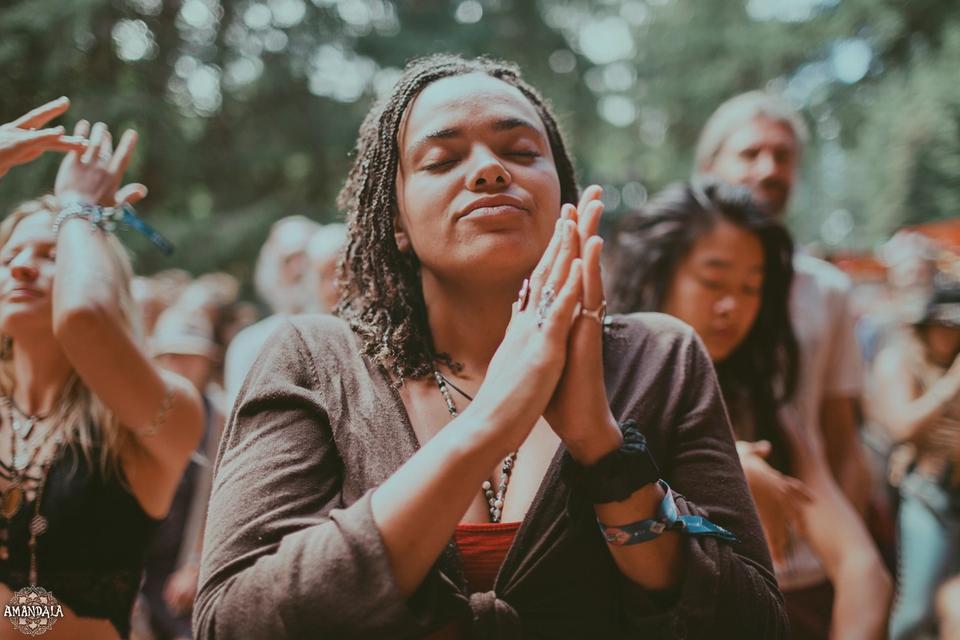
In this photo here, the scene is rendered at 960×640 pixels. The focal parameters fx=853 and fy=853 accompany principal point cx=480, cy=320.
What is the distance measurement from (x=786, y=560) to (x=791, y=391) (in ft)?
1.81

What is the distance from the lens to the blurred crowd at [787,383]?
8.65 ft

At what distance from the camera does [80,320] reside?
2273mm

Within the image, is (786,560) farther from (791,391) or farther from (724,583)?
(724,583)

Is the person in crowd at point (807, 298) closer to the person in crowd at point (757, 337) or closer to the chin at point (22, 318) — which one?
the person in crowd at point (757, 337)

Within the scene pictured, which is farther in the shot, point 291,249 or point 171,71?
point 171,71

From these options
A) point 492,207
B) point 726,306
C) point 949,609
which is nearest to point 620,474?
point 492,207

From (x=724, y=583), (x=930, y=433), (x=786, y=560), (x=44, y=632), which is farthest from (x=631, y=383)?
(x=930, y=433)

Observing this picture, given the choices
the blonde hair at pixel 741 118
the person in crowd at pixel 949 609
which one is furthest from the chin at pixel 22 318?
the person in crowd at pixel 949 609

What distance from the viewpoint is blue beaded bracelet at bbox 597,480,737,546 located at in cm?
145

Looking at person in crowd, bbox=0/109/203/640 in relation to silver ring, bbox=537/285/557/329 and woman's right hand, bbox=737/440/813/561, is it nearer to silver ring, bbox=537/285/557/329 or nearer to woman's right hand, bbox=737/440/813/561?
silver ring, bbox=537/285/557/329

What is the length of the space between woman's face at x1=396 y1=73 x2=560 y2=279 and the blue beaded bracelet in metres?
0.55

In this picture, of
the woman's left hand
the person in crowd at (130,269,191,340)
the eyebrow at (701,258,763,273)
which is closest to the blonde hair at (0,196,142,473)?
the woman's left hand

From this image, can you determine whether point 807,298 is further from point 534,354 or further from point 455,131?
point 534,354

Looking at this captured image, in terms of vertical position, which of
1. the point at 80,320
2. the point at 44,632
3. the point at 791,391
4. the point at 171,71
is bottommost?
the point at 44,632
